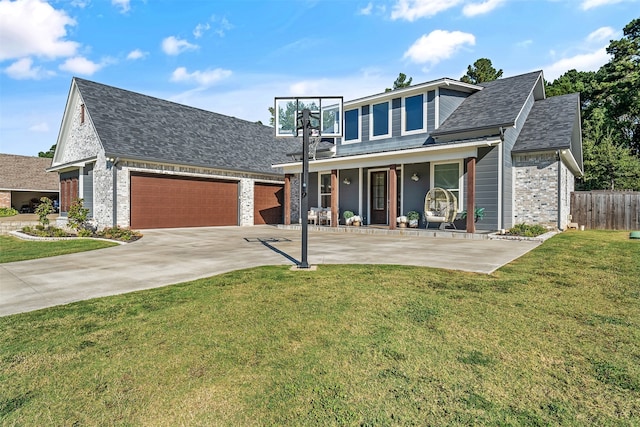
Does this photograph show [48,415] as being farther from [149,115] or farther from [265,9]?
[149,115]

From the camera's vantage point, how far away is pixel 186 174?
1623cm

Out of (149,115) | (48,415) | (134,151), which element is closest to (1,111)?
(134,151)

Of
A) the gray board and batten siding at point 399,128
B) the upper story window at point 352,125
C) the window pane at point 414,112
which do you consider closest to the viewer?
the gray board and batten siding at point 399,128

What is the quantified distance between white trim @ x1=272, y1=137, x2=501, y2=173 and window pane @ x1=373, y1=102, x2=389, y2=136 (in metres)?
2.06

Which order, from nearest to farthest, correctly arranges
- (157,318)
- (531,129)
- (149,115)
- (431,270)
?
(157,318) → (431,270) → (531,129) → (149,115)

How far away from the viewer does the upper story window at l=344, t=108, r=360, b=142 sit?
16.4 metres

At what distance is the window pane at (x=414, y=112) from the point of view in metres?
14.3

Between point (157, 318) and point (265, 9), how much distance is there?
1070 centimetres

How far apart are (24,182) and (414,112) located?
99.6ft

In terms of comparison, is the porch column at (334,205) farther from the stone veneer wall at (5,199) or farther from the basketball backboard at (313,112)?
the stone veneer wall at (5,199)

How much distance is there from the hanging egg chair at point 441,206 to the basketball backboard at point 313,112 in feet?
17.2

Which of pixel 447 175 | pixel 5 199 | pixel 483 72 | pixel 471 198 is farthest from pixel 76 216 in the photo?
pixel 483 72

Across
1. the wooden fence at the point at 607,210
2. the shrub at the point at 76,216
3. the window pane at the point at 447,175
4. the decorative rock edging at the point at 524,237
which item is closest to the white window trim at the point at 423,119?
the window pane at the point at 447,175

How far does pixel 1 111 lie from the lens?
10867 millimetres
